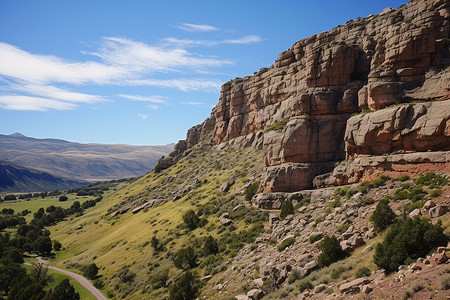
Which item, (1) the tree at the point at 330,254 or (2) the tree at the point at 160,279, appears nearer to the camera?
(1) the tree at the point at 330,254

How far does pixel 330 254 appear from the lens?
21828 mm

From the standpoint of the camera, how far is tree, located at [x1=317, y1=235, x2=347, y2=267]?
2158 cm

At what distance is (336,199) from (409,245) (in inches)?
598

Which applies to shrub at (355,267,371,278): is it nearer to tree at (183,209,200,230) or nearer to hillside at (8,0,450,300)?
hillside at (8,0,450,300)

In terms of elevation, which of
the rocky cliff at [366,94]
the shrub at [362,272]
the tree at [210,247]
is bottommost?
the tree at [210,247]

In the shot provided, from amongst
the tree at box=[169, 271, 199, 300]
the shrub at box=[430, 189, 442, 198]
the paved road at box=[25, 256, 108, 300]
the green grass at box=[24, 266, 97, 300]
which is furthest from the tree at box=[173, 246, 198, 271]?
the shrub at box=[430, 189, 442, 198]

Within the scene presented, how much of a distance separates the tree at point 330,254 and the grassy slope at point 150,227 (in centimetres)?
1663

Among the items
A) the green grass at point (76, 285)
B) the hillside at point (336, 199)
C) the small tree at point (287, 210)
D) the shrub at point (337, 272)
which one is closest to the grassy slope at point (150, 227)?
the hillside at point (336, 199)

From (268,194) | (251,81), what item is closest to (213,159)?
(251,81)

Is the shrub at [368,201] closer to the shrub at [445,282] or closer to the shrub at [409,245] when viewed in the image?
the shrub at [409,245]

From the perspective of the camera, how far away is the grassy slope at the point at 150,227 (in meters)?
43.9

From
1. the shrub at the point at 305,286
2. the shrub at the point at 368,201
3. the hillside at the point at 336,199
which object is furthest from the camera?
the shrub at the point at 368,201

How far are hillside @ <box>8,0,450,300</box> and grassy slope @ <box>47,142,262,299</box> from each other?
0.41 metres

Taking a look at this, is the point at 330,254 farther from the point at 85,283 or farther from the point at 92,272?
the point at 85,283
